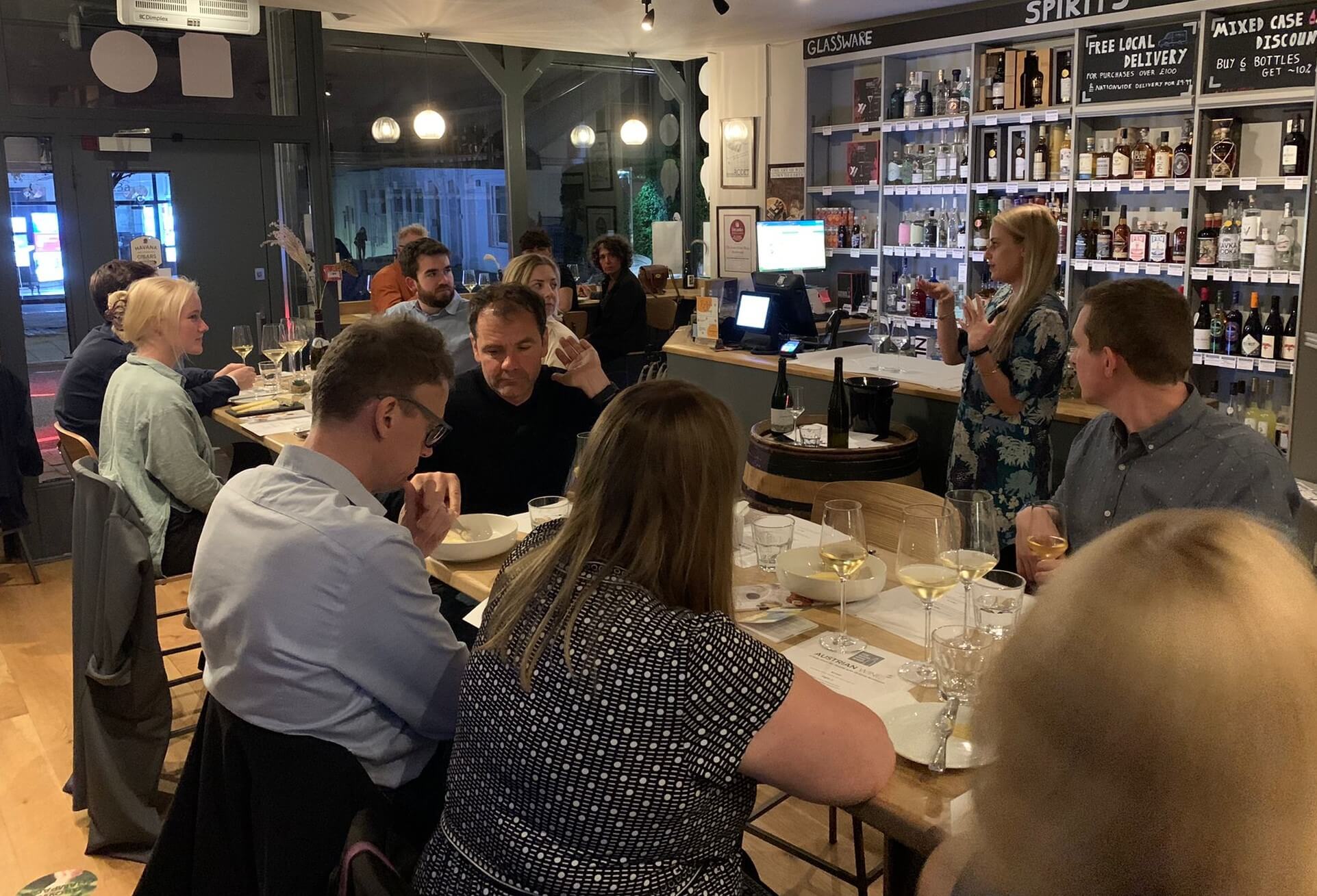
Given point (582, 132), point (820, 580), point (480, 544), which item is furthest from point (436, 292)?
point (582, 132)

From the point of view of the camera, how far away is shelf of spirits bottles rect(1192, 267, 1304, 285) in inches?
205

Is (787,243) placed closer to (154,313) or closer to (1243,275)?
(1243,275)

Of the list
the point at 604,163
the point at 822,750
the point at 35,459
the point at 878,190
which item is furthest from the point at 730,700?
the point at 604,163

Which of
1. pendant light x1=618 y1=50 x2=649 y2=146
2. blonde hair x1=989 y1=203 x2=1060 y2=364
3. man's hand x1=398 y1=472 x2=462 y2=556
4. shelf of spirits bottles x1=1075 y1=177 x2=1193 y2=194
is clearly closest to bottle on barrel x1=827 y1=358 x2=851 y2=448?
blonde hair x1=989 y1=203 x2=1060 y2=364

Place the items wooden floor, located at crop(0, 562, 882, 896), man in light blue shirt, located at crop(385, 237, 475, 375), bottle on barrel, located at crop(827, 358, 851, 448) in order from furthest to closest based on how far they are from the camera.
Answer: man in light blue shirt, located at crop(385, 237, 475, 375), bottle on barrel, located at crop(827, 358, 851, 448), wooden floor, located at crop(0, 562, 882, 896)

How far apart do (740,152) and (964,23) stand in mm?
2532

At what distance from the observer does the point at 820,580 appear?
2178 mm

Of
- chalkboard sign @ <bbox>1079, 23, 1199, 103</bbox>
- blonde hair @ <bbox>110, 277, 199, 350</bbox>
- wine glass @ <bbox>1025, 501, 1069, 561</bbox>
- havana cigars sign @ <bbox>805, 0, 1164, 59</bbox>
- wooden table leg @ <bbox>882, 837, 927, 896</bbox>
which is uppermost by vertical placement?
havana cigars sign @ <bbox>805, 0, 1164, 59</bbox>

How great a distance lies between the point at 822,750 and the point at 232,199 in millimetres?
6135

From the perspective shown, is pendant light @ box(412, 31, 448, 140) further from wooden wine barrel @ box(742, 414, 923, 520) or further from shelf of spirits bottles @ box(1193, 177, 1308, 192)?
wooden wine barrel @ box(742, 414, 923, 520)

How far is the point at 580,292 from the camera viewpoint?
33.2 ft

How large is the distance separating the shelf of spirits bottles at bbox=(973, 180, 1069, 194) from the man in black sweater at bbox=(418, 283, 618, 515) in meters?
4.20

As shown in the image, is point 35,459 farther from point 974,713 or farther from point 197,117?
point 974,713

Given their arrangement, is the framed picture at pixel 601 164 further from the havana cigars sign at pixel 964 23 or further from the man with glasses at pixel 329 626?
the man with glasses at pixel 329 626
